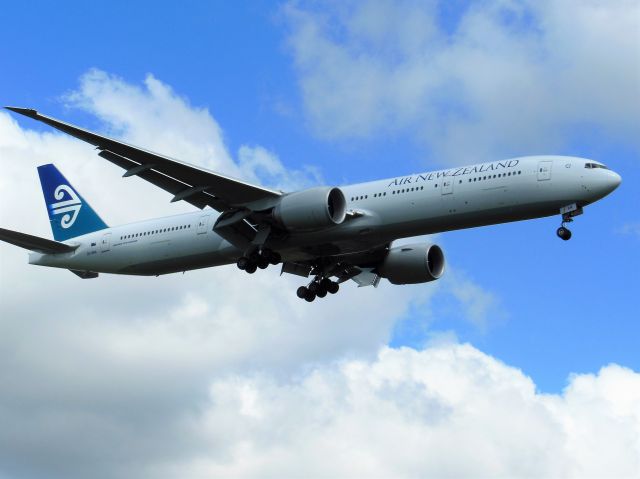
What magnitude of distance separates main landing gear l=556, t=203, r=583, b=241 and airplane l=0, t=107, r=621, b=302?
35mm

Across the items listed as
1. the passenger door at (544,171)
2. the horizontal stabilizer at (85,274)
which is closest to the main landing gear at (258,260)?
the horizontal stabilizer at (85,274)

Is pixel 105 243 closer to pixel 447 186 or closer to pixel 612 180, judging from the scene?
pixel 447 186

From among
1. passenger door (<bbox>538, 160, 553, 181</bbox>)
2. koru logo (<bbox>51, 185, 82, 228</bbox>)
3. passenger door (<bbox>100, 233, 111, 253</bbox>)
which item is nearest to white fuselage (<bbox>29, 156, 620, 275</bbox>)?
passenger door (<bbox>538, 160, 553, 181</bbox>)

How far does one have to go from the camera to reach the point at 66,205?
52.5 m

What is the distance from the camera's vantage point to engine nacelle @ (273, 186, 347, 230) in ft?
133

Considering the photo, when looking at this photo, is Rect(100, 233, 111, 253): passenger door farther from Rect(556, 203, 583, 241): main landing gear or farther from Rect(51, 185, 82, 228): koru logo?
Rect(556, 203, 583, 241): main landing gear

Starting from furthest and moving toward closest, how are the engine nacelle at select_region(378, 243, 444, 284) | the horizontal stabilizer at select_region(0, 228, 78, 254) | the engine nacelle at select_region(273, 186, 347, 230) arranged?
the engine nacelle at select_region(378, 243, 444, 284) < the horizontal stabilizer at select_region(0, 228, 78, 254) < the engine nacelle at select_region(273, 186, 347, 230)

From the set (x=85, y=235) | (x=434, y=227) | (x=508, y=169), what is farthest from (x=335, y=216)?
(x=85, y=235)

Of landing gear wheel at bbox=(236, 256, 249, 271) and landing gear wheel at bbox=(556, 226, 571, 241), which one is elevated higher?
landing gear wheel at bbox=(236, 256, 249, 271)

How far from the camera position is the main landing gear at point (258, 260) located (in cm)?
4356

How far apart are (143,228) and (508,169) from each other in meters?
16.3

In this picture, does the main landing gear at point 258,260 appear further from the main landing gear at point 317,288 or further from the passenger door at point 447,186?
the passenger door at point 447,186

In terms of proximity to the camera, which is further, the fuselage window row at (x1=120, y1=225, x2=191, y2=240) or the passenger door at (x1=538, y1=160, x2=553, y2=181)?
the fuselage window row at (x1=120, y1=225, x2=191, y2=240)

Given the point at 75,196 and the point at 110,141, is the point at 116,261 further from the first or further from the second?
the point at 110,141
